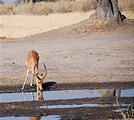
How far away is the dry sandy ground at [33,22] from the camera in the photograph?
38.0 m

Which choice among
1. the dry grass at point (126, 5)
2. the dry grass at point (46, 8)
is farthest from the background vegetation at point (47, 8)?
the dry grass at point (126, 5)

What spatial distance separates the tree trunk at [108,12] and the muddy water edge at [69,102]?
40.2 ft

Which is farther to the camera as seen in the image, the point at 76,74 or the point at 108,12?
the point at 108,12

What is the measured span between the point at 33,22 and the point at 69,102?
32.6 m

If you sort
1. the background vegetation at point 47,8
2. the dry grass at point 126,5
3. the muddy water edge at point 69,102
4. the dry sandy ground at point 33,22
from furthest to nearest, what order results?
the background vegetation at point 47,8 < the dry grass at point 126,5 < the dry sandy ground at point 33,22 < the muddy water edge at point 69,102

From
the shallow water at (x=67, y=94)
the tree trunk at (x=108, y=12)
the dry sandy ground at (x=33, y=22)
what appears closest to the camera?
the shallow water at (x=67, y=94)

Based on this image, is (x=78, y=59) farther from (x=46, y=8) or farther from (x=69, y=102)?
(x=46, y=8)

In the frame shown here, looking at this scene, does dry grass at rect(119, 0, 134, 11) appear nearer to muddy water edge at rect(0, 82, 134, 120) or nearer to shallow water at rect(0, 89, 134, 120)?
muddy water edge at rect(0, 82, 134, 120)

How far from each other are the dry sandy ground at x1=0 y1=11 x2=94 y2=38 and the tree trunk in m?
10.7

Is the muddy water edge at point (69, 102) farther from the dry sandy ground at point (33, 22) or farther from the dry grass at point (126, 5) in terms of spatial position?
the dry grass at point (126, 5)

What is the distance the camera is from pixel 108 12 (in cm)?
2625

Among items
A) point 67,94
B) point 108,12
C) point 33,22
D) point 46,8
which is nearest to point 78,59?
point 67,94

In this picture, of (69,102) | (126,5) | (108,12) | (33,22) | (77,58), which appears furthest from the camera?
(33,22)

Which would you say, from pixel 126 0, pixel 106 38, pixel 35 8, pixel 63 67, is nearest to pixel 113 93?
pixel 63 67
